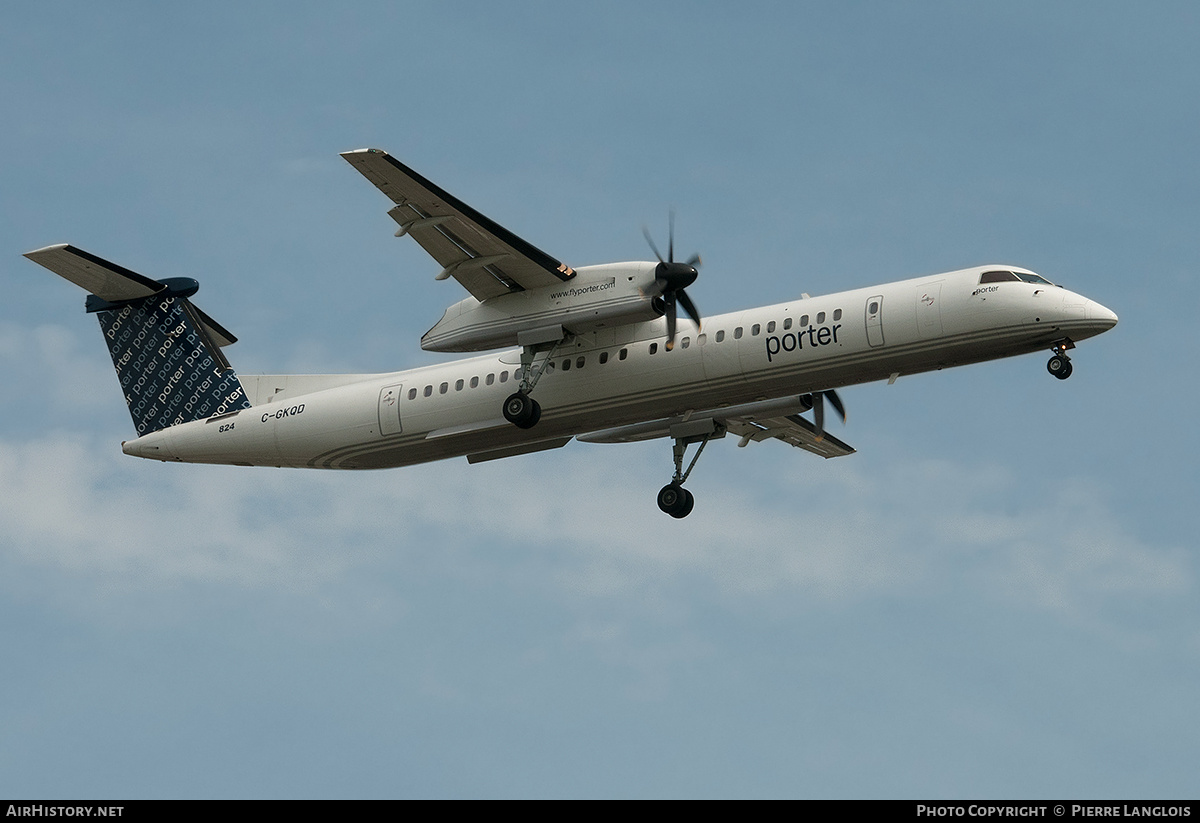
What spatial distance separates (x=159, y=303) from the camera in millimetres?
29281

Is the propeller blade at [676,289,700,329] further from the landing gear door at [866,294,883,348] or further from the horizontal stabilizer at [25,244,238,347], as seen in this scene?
the horizontal stabilizer at [25,244,238,347]

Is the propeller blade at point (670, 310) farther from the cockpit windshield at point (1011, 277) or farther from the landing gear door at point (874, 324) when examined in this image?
the cockpit windshield at point (1011, 277)

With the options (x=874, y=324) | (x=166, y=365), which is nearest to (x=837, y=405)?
(x=874, y=324)

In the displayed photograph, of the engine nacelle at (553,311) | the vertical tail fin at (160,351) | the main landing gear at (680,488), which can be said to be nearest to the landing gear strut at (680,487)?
the main landing gear at (680,488)

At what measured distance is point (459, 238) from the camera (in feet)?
81.3

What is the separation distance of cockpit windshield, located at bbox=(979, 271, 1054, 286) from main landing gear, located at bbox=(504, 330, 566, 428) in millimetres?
7167

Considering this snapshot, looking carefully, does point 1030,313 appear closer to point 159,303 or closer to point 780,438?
point 780,438

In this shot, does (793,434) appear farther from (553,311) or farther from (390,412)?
(390,412)

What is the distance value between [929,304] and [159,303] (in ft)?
50.5

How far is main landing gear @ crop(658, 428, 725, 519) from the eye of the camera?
28125 mm

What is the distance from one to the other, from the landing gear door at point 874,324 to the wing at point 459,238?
5.16 meters

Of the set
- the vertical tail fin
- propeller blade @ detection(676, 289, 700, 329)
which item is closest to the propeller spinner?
propeller blade @ detection(676, 289, 700, 329)

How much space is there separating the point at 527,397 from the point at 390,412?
3105mm
